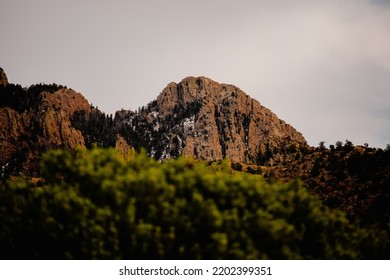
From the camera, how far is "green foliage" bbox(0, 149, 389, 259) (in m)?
18.2

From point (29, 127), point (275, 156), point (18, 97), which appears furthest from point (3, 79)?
point (275, 156)

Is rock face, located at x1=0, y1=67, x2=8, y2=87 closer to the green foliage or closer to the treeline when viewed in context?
the treeline

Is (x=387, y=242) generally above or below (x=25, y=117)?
below

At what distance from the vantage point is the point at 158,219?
18906 mm

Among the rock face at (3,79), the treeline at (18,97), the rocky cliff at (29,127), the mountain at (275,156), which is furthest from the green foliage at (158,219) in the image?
the rock face at (3,79)

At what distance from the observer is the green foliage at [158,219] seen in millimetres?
18172

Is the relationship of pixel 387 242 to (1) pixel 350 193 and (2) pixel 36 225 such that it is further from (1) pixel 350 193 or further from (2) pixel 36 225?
(1) pixel 350 193

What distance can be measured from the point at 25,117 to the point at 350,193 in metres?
141

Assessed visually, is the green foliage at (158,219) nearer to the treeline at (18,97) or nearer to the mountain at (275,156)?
the mountain at (275,156)

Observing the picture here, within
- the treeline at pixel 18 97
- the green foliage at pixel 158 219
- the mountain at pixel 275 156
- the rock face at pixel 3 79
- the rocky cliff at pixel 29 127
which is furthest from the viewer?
the rock face at pixel 3 79

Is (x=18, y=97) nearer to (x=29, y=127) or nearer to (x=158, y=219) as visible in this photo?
(x=29, y=127)

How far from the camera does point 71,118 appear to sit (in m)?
200

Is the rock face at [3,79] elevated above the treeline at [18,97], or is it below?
above
